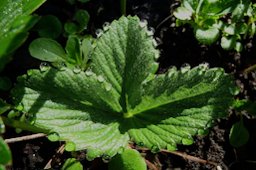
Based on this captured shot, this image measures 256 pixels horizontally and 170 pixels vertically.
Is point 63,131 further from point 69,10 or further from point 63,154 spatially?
point 69,10

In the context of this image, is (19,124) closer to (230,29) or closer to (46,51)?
(46,51)

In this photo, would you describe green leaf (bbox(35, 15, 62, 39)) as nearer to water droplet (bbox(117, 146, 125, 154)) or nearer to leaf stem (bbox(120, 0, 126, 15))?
leaf stem (bbox(120, 0, 126, 15))

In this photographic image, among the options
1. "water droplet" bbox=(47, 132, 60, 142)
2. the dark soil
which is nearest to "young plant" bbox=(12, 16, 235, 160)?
"water droplet" bbox=(47, 132, 60, 142)

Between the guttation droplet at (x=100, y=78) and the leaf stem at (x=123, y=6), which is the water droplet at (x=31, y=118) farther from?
the leaf stem at (x=123, y=6)

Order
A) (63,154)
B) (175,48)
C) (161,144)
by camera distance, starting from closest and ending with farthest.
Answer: (161,144), (63,154), (175,48)

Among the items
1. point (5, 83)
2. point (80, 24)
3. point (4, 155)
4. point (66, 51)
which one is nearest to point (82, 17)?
point (80, 24)

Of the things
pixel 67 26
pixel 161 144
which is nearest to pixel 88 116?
pixel 161 144
